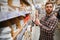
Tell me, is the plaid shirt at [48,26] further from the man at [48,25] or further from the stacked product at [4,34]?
the stacked product at [4,34]

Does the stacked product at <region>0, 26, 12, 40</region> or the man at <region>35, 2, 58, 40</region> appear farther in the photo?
the man at <region>35, 2, 58, 40</region>

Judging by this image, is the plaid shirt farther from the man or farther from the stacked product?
the stacked product

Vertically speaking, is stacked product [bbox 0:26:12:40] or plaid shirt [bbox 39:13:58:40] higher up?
stacked product [bbox 0:26:12:40]

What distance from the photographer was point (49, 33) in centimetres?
336

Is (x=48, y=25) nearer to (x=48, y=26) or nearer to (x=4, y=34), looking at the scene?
(x=48, y=26)

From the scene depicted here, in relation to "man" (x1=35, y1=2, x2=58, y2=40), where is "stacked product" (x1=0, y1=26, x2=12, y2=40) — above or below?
above

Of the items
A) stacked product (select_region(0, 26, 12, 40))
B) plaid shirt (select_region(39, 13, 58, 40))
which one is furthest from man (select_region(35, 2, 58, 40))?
stacked product (select_region(0, 26, 12, 40))

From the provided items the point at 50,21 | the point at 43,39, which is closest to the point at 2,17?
the point at 50,21

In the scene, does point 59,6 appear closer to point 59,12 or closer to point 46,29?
point 59,12

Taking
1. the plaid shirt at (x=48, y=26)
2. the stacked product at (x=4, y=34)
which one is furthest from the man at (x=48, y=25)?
the stacked product at (x=4, y=34)

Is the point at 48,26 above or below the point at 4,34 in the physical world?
below

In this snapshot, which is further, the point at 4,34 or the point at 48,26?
the point at 48,26

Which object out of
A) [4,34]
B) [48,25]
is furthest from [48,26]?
[4,34]

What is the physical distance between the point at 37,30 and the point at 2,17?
3678 millimetres
